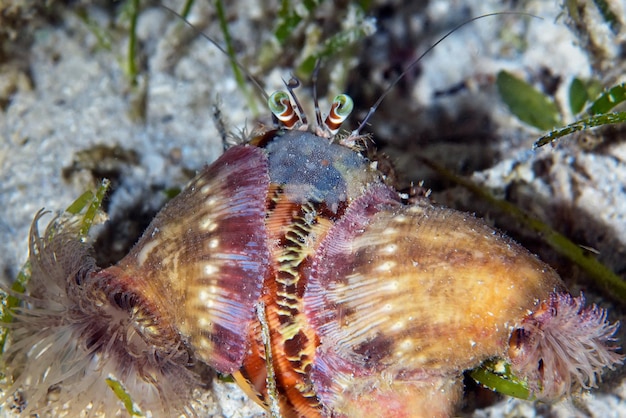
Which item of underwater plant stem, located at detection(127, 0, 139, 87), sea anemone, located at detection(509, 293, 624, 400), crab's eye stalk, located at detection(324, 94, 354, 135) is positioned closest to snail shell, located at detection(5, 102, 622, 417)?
sea anemone, located at detection(509, 293, 624, 400)

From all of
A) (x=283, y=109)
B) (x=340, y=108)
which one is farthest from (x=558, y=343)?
(x=283, y=109)

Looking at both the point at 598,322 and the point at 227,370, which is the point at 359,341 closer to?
the point at 227,370

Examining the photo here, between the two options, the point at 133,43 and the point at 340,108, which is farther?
the point at 133,43

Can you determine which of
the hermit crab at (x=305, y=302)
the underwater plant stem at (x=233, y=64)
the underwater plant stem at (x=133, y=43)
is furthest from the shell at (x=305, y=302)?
the underwater plant stem at (x=133, y=43)

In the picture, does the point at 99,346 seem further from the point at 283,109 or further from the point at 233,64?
the point at 233,64

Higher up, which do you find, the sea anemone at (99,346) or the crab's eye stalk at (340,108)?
the crab's eye stalk at (340,108)

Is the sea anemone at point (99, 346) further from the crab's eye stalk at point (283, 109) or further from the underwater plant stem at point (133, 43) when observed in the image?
the underwater plant stem at point (133, 43)

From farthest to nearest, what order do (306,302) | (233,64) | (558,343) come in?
(233,64)
(306,302)
(558,343)
